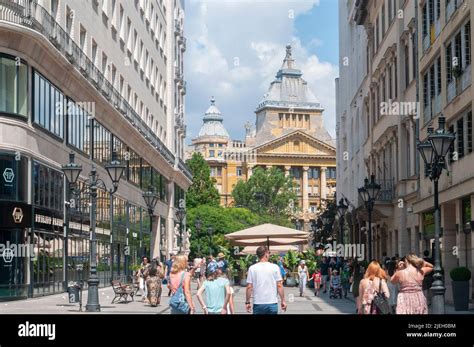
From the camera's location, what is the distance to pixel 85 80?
133ft

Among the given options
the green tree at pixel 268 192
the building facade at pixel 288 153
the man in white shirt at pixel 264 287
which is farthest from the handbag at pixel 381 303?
the building facade at pixel 288 153

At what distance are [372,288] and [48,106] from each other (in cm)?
2331

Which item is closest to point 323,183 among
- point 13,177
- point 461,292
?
point 13,177

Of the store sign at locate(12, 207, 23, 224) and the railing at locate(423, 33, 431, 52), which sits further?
the railing at locate(423, 33, 431, 52)

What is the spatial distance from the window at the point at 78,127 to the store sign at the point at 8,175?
781cm

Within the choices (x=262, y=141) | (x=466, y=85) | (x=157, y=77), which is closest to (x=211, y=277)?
(x=466, y=85)

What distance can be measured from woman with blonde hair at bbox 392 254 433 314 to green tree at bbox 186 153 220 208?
4259 inches

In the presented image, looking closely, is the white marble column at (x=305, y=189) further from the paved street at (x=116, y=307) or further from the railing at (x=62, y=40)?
the paved street at (x=116, y=307)

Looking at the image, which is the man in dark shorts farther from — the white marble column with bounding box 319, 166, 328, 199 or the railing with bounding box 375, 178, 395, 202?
the white marble column with bounding box 319, 166, 328, 199

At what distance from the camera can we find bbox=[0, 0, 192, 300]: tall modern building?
107ft

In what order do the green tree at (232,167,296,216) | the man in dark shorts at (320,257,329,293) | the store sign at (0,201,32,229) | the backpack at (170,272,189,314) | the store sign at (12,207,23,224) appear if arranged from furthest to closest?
the green tree at (232,167,296,216) → the man in dark shorts at (320,257,329,293) → the store sign at (12,207,23,224) → the store sign at (0,201,32,229) → the backpack at (170,272,189,314)

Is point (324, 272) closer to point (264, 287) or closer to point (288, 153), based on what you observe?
point (264, 287)

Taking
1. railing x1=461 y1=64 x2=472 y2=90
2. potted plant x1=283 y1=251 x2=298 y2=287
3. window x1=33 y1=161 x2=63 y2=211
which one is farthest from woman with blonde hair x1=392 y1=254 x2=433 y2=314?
potted plant x1=283 y1=251 x2=298 y2=287

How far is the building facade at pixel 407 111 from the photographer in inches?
1190
